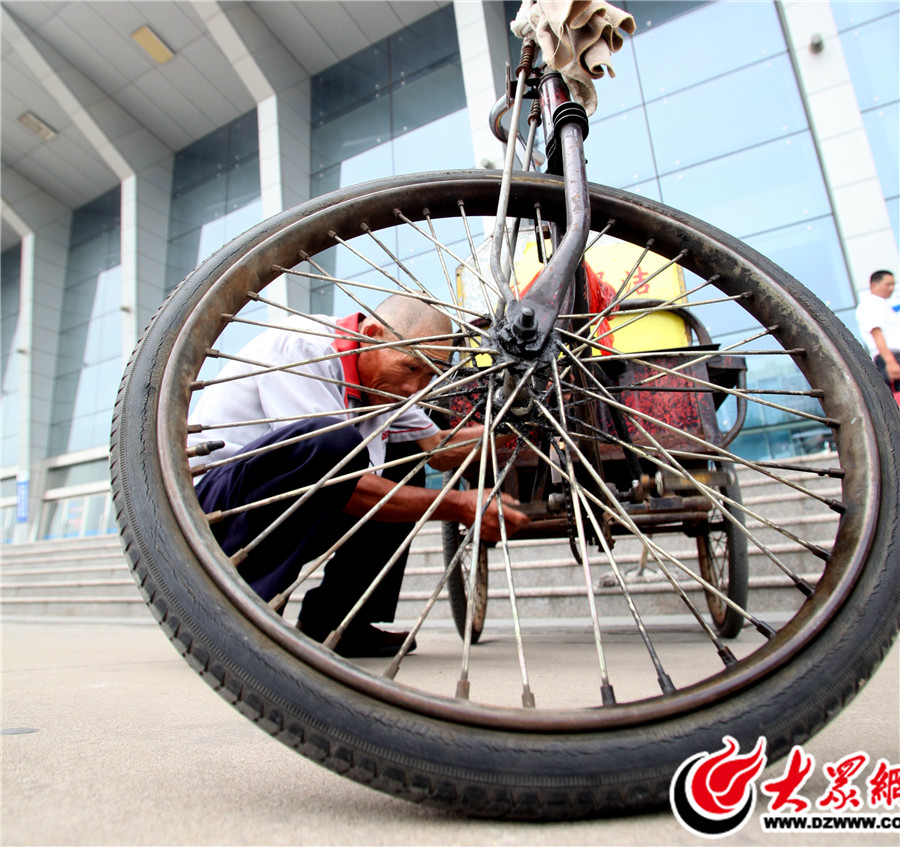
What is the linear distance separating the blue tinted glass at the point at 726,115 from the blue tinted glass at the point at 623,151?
0.11 m

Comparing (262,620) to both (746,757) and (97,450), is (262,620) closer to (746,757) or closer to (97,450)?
(746,757)

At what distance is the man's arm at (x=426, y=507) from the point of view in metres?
0.94

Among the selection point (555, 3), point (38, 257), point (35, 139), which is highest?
point (35, 139)

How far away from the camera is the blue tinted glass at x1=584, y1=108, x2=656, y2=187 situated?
6613mm

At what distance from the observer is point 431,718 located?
1.47 feet

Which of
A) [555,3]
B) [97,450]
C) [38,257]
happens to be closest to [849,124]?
[555,3]

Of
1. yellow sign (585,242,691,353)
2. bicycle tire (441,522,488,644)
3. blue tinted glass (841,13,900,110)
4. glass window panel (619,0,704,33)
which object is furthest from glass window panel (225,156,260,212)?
bicycle tire (441,522,488,644)

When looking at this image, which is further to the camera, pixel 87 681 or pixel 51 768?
pixel 87 681

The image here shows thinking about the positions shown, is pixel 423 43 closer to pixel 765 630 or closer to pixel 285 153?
pixel 285 153

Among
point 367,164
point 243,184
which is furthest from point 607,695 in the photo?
point 243,184

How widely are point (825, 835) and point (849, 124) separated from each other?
6.79 m

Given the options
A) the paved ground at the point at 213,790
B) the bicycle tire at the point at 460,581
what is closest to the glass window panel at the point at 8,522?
the bicycle tire at the point at 460,581

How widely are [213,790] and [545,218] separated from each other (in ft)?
2.80

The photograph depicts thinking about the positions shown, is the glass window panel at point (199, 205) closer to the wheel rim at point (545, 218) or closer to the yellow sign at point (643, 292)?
the yellow sign at point (643, 292)
